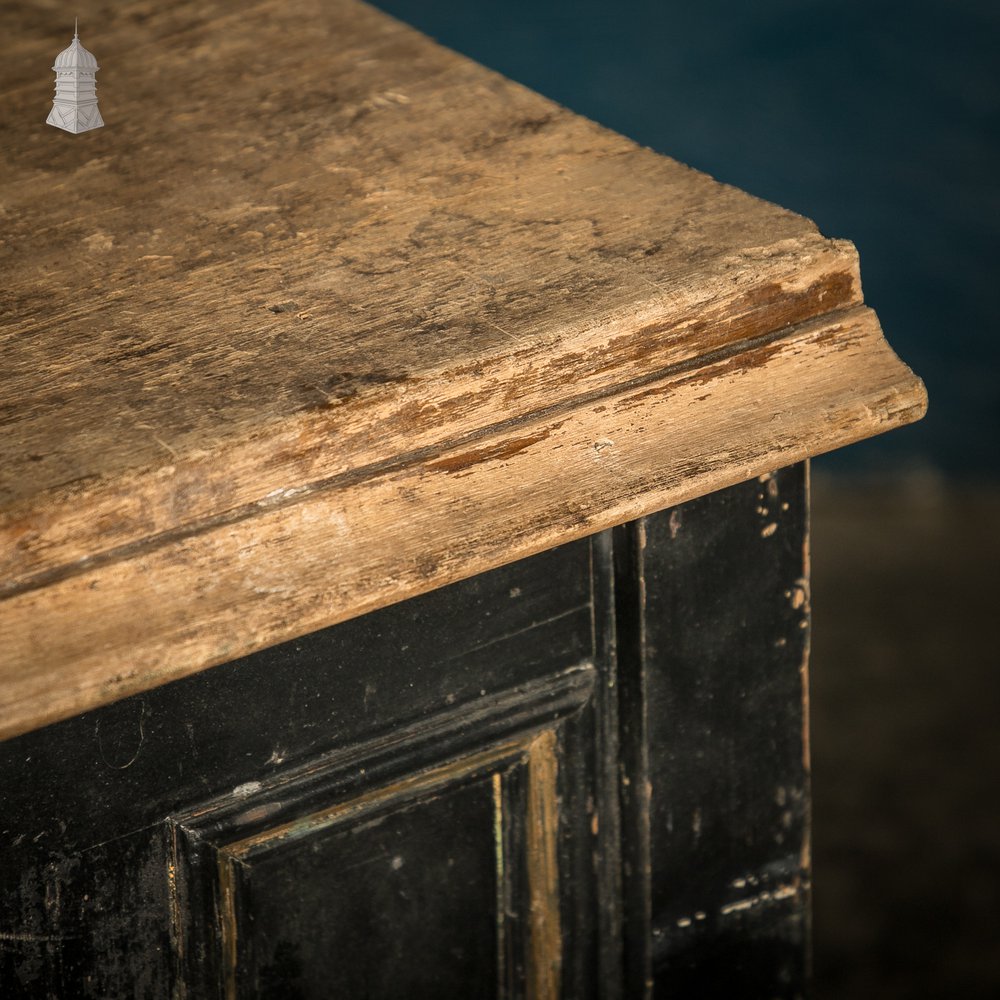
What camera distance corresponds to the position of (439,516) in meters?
0.70

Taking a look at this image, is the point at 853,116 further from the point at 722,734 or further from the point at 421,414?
the point at 421,414

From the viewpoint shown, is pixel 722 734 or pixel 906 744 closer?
pixel 722 734

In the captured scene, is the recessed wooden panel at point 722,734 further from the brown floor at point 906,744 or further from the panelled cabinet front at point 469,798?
the brown floor at point 906,744

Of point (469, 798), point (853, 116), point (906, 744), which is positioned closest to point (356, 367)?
point (469, 798)

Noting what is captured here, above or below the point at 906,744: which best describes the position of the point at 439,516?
above

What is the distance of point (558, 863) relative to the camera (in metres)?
0.90

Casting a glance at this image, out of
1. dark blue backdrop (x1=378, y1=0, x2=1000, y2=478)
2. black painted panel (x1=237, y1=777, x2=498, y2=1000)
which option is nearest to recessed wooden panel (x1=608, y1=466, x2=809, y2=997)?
black painted panel (x1=237, y1=777, x2=498, y2=1000)

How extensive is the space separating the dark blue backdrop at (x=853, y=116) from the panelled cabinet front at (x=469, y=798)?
111 inches

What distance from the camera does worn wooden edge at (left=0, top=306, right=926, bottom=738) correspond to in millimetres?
635

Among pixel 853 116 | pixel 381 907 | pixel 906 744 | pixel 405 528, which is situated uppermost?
pixel 405 528

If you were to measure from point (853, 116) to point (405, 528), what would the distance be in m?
3.21

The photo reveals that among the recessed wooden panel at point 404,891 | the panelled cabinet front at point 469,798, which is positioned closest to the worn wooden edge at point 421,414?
the panelled cabinet front at point 469,798

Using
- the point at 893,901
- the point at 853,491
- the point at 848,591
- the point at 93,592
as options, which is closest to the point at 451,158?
the point at 93,592

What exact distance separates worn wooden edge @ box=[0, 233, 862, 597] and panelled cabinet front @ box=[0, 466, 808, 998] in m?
0.11
